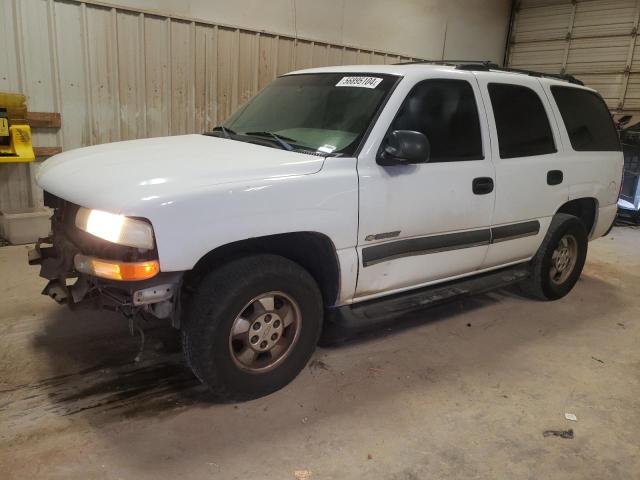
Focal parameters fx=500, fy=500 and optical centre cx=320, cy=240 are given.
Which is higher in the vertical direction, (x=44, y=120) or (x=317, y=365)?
(x=44, y=120)

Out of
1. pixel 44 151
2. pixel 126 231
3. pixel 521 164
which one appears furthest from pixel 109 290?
pixel 44 151

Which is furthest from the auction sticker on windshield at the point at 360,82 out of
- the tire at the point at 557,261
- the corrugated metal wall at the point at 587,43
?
the corrugated metal wall at the point at 587,43

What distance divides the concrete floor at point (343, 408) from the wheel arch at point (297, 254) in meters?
0.64

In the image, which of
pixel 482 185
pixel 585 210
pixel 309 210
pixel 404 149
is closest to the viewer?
pixel 309 210

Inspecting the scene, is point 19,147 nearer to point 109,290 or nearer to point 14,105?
point 14,105

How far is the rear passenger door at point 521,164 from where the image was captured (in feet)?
11.5

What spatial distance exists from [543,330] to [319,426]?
2222mm

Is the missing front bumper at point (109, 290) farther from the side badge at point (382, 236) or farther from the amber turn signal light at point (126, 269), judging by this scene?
the side badge at point (382, 236)

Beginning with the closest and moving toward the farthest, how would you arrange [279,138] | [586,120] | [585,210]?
[279,138]
[586,120]
[585,210]

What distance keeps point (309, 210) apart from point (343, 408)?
1113 millimetres

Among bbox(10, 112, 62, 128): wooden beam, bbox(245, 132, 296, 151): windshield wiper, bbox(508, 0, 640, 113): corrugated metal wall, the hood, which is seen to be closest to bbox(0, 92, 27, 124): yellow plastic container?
bbox(10, 112, 62, 128): wooden beam

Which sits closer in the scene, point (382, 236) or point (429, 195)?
point (382, 236)

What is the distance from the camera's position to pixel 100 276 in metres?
2.29

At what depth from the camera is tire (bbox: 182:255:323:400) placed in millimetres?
2480
